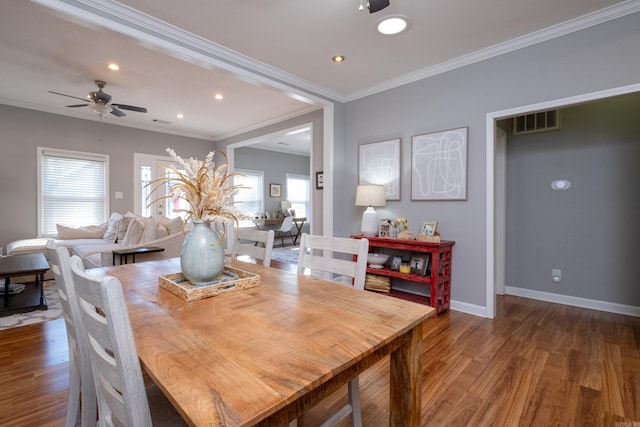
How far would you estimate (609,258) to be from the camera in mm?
2994

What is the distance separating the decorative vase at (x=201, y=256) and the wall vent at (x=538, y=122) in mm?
3508

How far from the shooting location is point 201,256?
1.31 meters

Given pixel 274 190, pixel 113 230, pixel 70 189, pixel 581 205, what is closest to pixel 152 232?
pixel 113 230

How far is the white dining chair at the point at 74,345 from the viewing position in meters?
1.11

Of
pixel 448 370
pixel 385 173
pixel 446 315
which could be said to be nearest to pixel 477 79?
pixel 385 173

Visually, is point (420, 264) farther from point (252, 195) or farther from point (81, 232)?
point (252, 195)

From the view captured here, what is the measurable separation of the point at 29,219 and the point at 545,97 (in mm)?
7004

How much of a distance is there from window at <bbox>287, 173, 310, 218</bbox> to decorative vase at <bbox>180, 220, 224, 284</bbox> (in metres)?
7.32

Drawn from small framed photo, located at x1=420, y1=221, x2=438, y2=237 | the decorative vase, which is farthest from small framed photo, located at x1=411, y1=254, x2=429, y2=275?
the decorative vase

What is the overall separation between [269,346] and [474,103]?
3142 mm

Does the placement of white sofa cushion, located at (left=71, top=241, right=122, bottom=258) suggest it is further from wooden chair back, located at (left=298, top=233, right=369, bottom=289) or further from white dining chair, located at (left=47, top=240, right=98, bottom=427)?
wooden chair back, located at (left=298, top=233, right=369, bottom=289)

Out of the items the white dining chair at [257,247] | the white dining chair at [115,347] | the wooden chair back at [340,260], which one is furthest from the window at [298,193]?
the white dining chair at [115,347]

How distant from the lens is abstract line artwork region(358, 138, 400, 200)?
141 inches

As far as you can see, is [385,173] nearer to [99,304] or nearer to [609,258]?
[609,258]
